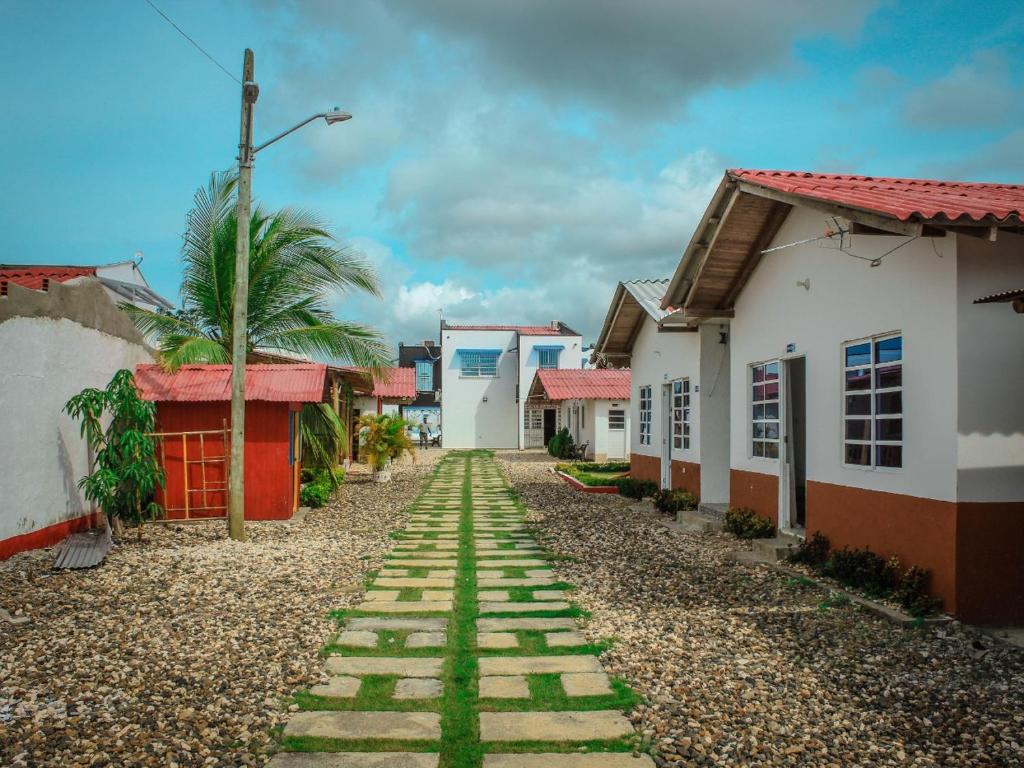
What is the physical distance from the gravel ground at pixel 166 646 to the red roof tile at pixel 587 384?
62.2 ft

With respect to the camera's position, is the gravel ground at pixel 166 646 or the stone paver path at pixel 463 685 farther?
the gravel ground at pixel 166 646

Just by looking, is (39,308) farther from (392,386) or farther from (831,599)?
(392,386)

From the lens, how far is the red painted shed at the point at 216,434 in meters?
11.7

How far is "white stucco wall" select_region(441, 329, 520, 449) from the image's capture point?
3916 centimetres

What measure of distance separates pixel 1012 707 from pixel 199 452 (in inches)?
412

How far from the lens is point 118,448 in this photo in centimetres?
1002

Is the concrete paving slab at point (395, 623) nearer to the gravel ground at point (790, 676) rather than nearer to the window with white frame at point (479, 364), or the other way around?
the gravel ground at point (790, 676)

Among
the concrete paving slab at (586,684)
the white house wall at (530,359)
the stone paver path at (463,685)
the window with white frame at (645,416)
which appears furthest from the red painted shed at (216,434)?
the white house wall at (530,359)

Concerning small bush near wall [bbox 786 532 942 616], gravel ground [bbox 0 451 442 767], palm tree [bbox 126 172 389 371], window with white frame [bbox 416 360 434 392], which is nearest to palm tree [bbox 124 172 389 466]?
palm tree [bbox 126 172 389 371]

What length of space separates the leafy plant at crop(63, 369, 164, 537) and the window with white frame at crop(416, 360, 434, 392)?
40.2 meters

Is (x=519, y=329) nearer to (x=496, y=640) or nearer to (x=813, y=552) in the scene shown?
(x=813, y=552)

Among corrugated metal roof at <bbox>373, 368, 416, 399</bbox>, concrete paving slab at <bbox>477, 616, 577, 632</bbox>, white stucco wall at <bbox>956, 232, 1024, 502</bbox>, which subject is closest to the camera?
white stucco wall at <bbox>956, 232, 1024, 502</bbox>

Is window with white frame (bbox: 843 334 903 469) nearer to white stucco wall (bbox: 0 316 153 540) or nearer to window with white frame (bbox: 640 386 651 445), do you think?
window with white frame (bbox: 640 386 651 445)

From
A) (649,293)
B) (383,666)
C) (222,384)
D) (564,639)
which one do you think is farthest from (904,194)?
(222,384)
